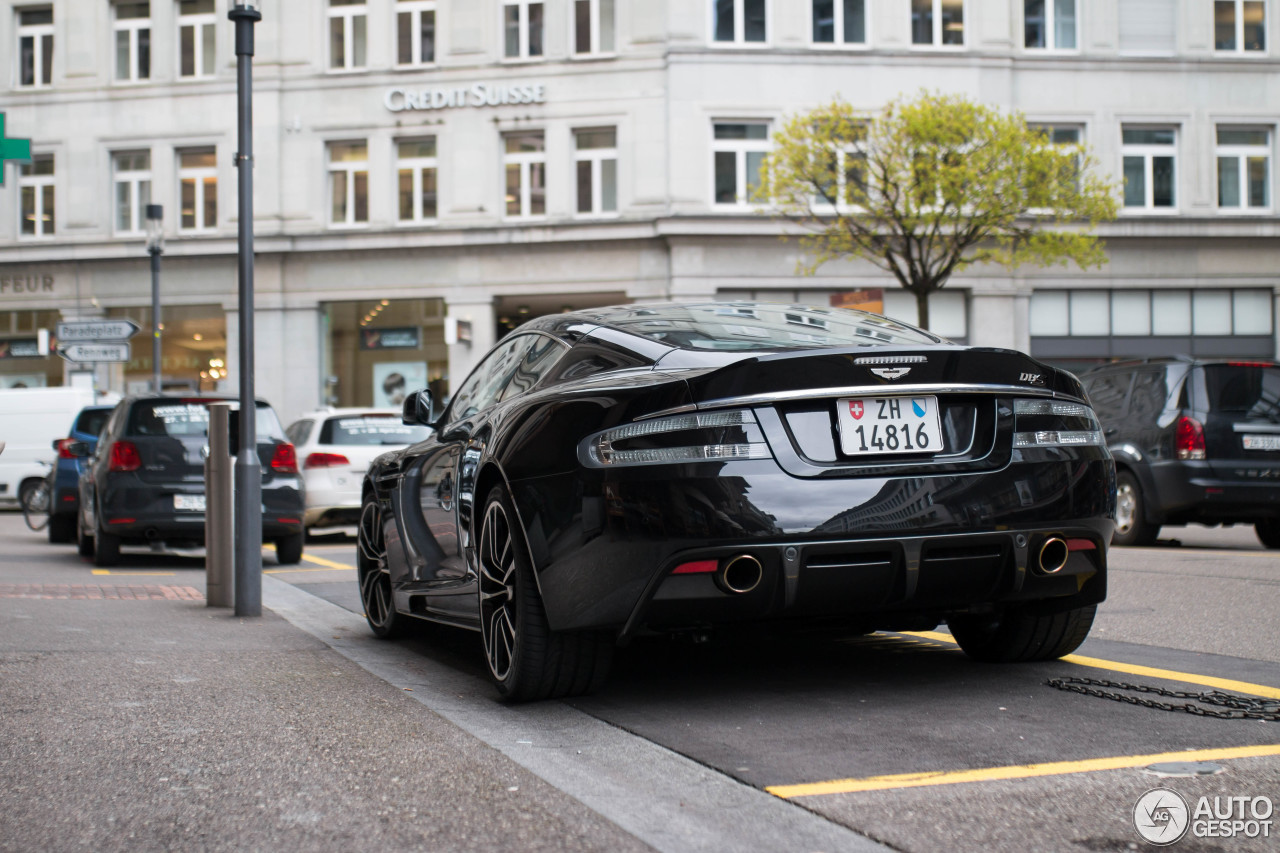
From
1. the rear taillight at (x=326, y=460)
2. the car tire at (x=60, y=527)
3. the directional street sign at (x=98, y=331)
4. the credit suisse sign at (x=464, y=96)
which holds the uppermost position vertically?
the credit suisse sign at (x=464, y=96)

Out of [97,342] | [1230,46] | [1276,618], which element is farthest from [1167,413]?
[1230,46]

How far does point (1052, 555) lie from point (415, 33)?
27820 mm

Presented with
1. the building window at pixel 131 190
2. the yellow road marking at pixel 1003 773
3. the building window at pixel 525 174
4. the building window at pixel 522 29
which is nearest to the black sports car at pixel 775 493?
the yellow road marking at pixel 1003 773

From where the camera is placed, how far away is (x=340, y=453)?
15.1 meters

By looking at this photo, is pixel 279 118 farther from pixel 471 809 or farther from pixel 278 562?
pixel 471 809

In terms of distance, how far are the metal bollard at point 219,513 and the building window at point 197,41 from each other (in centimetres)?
2483

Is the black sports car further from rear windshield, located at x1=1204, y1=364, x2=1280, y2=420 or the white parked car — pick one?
the white parked car

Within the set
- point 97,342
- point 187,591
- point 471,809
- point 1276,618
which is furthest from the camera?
point 97,342

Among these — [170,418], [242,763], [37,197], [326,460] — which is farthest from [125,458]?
[37,197]

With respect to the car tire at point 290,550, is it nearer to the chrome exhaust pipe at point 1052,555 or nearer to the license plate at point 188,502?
the license plate at point 188,502

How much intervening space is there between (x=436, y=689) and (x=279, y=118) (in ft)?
89.5

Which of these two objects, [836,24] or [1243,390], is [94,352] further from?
[1243,390]

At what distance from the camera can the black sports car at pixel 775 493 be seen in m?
Answer: 4.09

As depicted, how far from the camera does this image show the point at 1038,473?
4.40 m
